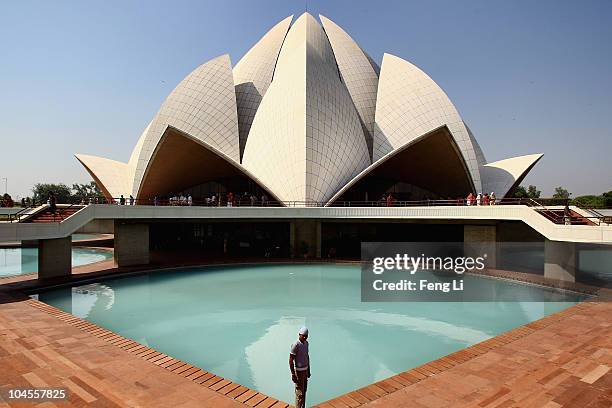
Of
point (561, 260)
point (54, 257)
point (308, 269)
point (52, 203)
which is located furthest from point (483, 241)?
point (52, 203)

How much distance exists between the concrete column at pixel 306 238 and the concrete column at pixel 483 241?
7.67 metres

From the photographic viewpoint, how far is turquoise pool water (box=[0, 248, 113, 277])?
16.2 m

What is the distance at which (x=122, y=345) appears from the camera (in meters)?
6.65

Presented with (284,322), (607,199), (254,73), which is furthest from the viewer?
(607,199)

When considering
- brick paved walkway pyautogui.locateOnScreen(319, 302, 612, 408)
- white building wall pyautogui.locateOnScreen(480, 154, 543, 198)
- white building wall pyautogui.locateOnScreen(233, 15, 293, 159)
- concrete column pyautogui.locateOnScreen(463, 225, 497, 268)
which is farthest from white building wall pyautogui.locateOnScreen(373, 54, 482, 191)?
brick paved walkway pyautogui.locateOnScreen(319, 302, 612, 408)

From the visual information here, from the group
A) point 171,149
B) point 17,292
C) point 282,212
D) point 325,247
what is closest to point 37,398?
point 17,292

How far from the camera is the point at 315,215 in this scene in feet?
61.1

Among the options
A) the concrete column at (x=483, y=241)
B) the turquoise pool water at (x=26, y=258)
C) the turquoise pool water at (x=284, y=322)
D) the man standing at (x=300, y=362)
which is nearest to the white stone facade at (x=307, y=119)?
the turquoise pool water at (x=26, y=258)

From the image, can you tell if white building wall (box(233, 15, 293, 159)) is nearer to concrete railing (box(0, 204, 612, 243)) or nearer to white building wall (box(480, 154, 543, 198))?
concrete railing (box(0, 204, 612, 243))

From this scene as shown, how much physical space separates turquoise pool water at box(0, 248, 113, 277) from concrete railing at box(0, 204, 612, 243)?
16.1ft

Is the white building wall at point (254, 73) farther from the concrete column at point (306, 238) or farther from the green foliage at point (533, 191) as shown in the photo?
the green foliage at point (533, 191)

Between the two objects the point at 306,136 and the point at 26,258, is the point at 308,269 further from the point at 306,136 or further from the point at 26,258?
the point at 26,258

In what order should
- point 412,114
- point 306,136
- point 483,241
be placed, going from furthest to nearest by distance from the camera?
point 412,114
point 306,136
point 483,241

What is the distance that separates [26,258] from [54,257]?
873 cm
